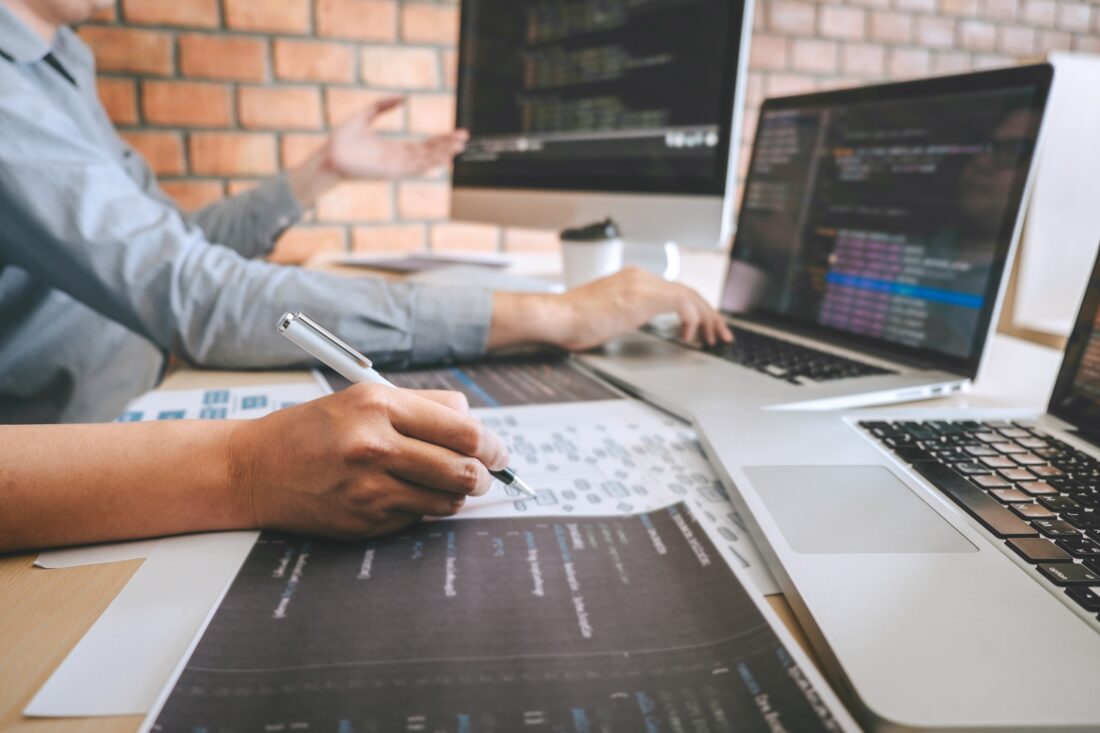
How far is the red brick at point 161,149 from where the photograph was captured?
1494 mm

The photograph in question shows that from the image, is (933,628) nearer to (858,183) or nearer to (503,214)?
(858,183)

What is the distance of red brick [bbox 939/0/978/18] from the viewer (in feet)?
7.00

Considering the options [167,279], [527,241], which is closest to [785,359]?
[167,279]

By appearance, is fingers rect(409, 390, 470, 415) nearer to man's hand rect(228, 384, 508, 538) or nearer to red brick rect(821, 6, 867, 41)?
man's hand rect(228, 384, 508, 538)

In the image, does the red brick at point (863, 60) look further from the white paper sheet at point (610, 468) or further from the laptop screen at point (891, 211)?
the white paper sheet at point (610, 468)

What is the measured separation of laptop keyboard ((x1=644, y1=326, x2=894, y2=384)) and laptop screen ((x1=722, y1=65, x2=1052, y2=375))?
6 cm

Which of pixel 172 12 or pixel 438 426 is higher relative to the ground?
pixel 172 12

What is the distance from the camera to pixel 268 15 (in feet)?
4.97

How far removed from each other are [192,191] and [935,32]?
218cm

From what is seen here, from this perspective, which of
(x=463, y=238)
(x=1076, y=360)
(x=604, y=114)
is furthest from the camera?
(x=463, y=238)

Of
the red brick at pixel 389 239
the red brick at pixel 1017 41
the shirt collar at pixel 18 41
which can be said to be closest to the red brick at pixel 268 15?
the red brick at pixel 389 239

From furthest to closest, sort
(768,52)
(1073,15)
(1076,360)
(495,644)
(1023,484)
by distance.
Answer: (1073,15), (768,52), (1076,360), (1023,484), (495,644)

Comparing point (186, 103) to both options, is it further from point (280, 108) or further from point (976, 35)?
point (976, 35)

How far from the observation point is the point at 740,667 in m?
0.27
